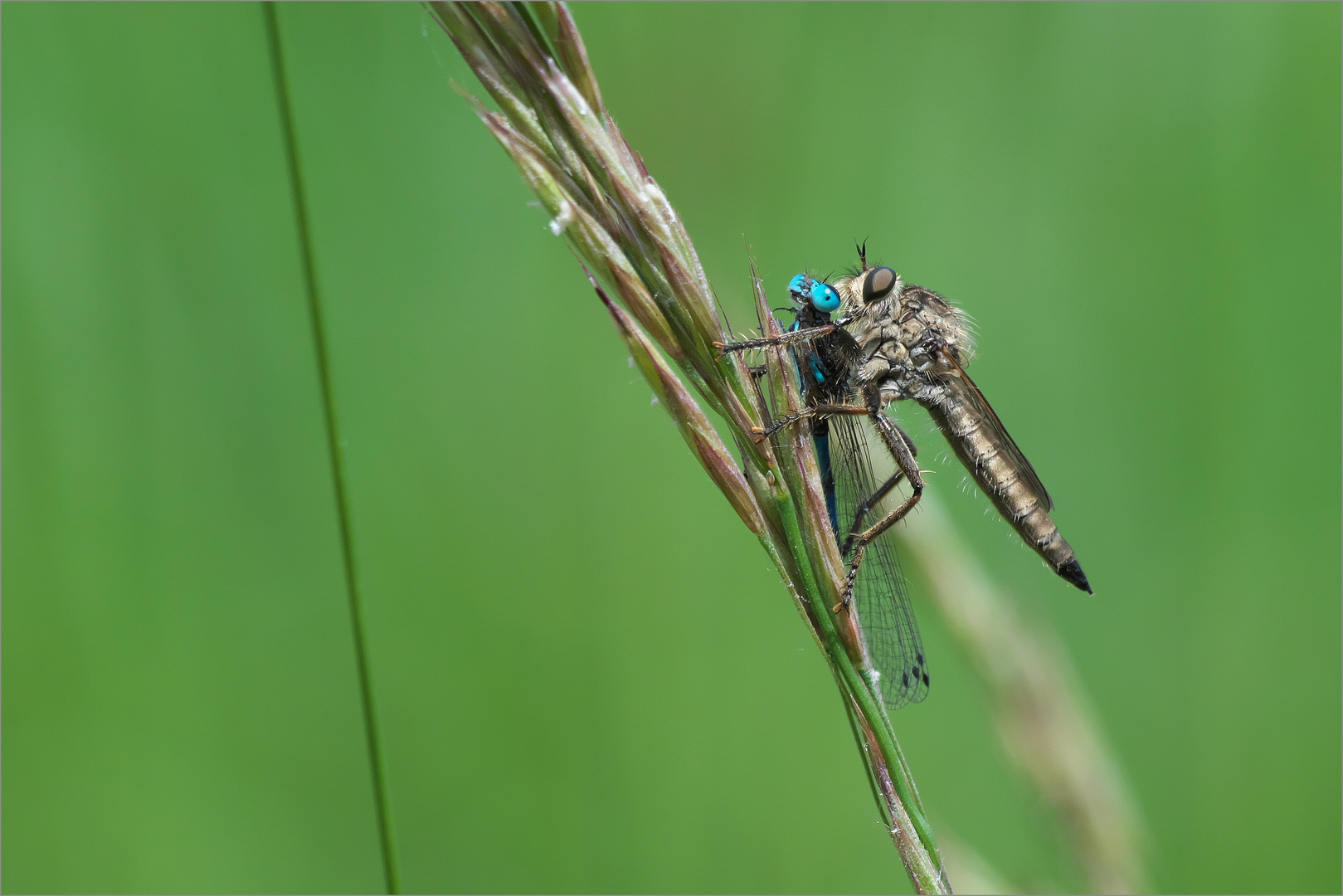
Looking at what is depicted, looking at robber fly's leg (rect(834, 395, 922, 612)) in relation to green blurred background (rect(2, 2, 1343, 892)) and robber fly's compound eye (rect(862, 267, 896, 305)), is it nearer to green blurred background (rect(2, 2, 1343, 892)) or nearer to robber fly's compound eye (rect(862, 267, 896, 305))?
robber fly's compound eye (rect(862, 267, 896, 305))

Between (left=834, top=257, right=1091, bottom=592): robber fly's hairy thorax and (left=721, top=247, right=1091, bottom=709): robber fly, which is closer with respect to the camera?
(left=721, top=247, right=1091, bottom=709): robber fly

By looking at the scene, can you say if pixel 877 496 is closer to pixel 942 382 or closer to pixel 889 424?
pixel 889 424

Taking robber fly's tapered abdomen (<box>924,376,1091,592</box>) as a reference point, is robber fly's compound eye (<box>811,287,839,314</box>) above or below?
above

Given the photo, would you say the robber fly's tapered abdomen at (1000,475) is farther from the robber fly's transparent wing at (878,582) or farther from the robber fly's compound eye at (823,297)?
the robber fly's compound eye at (823,297)

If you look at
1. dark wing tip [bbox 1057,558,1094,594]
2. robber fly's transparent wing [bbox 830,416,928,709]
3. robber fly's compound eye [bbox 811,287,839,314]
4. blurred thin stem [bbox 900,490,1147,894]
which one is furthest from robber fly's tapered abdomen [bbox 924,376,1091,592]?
robber fly's compound eye [bbox 811,287,839,314]

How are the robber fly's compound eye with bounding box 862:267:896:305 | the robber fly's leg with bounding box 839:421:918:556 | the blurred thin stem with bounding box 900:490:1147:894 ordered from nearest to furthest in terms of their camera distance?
the blurred thin stem with bounding box 900:490:1147:894
the robber fly's leg with bounding box 839:421:918:556
the robber fly's compound eye with bounding box 862:267:896:305

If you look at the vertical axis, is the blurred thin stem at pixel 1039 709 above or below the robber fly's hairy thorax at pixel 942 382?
below

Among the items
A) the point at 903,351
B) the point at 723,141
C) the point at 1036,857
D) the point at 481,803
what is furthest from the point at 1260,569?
the point at 481,803

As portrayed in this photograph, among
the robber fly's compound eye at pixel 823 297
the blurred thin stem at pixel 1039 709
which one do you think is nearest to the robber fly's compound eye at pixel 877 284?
the robber fly's compound eye at pixel 823 297

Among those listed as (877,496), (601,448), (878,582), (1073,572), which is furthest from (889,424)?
(601,448)
